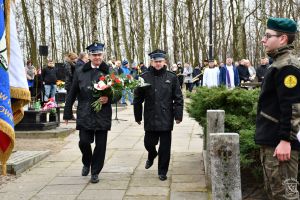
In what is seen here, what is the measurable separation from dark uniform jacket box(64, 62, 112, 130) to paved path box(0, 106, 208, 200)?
34.2 inches

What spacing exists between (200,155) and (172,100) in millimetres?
2311

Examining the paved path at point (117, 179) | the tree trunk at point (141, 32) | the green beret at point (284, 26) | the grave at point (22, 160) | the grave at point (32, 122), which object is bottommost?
the paved path at point (117, 179)

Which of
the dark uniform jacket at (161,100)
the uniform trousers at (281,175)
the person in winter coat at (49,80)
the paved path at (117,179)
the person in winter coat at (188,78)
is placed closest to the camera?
the uniform trousers at (281,175)

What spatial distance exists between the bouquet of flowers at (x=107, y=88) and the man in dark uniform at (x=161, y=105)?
28 cm

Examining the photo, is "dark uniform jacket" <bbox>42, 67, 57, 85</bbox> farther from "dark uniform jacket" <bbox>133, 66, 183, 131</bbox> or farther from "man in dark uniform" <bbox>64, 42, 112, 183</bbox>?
"dark uniform jacket" <bbox>133, 66, 183, 131</bbox>

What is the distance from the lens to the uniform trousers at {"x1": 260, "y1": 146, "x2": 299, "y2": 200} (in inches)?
165

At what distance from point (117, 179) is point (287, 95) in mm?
4290

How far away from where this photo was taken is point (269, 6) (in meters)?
49.6

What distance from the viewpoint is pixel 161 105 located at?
25.2ft

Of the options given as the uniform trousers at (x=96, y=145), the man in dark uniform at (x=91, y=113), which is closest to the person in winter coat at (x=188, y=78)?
the man in dark uniform at (x=91, y=113)

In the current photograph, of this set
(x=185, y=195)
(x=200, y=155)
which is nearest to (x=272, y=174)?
(x=185, y=195)

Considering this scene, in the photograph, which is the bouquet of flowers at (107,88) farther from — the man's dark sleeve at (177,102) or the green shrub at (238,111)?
the green shrub at (238,111)

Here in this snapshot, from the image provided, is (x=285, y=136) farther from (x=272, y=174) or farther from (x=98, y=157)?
(x=98, y=157)

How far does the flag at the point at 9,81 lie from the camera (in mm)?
3891
